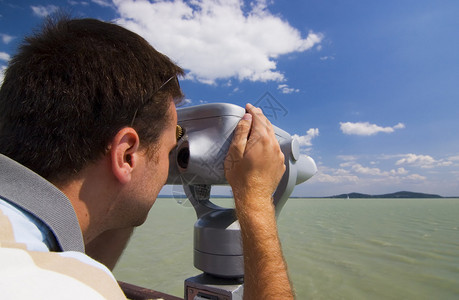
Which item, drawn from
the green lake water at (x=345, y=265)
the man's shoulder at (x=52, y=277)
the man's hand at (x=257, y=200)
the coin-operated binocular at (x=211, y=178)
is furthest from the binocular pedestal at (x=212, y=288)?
the green lake water at (x=345, y=265)

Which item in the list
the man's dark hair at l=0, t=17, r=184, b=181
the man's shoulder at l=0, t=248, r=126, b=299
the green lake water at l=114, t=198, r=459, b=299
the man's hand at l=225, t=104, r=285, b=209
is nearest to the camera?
the man's shoulder at l=0, t=248, r=126, b=299

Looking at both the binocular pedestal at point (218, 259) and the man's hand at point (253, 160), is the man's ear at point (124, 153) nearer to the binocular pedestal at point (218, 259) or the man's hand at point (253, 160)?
the man's hand at point (253, 160)

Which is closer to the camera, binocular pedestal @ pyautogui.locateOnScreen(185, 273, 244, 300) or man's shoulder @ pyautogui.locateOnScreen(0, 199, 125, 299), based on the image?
man's shoulder @ pyautogui.locateOnScreen(0, 199, 125, 299)

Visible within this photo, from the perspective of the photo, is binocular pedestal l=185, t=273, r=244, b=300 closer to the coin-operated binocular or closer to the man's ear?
the coin-operated binocular

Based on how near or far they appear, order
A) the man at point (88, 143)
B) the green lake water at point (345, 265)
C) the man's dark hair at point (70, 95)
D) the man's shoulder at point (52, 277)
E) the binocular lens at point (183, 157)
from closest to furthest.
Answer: the man's shoulder at point (52, 277) → the man at point (88, 143) → the man's dark hair at point (70, 95) → the binocular lens at point (183, 157) → the green lake water at point (345, 265)

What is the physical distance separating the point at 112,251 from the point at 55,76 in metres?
0.80

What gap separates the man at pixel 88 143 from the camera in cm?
53

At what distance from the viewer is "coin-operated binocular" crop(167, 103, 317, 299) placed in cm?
108

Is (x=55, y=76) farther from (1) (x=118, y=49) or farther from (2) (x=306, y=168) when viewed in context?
(2) (x=306, y=168)

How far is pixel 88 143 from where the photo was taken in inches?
27.8

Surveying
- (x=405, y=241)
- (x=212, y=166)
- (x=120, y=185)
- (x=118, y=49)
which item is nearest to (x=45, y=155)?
(x=120, y=185)

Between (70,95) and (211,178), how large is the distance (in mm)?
576

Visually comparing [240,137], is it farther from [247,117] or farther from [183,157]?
[183,157]


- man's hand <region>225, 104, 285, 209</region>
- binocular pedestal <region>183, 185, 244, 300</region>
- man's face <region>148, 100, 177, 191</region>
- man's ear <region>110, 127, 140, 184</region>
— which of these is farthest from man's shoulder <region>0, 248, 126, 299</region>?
binocular pedestal <region>183, 185, 244, 300</region>
